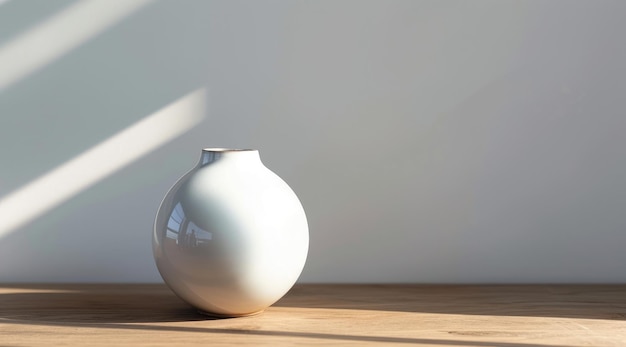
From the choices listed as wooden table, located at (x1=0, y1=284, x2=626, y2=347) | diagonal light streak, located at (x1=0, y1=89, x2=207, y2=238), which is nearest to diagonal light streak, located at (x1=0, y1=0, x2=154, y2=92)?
diagonal light streak, located at (x1=0, y1=89, x2=207, y2=238)

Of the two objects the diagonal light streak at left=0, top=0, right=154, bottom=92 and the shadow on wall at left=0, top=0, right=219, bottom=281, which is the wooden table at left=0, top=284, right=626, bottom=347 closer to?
the shadow on wall at left=0, top=0, right=219, bottom=281

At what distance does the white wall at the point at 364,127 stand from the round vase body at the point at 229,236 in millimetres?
287

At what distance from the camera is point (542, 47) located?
1.40 metres

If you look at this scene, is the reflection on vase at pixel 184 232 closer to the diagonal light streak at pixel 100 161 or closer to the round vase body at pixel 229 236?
the round vase body at pixel 229 236

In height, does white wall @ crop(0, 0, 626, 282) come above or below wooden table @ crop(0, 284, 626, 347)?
Answer: above

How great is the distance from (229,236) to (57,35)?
570 millimetres

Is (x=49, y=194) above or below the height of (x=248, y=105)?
below

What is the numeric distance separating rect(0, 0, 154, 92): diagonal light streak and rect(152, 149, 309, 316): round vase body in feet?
1.31

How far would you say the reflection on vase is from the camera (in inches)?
41.4

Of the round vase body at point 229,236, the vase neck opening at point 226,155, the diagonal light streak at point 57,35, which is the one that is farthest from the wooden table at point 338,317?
the diagonal light streak at point 57,35

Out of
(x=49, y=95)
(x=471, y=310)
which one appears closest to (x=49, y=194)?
(x=49, y=95)

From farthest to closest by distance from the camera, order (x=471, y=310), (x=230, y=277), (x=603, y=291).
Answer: (x=603, y=291) < (x=471, y=310) < (x=230, y=277)

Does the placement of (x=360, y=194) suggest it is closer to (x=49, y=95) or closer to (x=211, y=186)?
(x=211, y=186)

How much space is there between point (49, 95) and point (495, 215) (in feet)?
2.75
